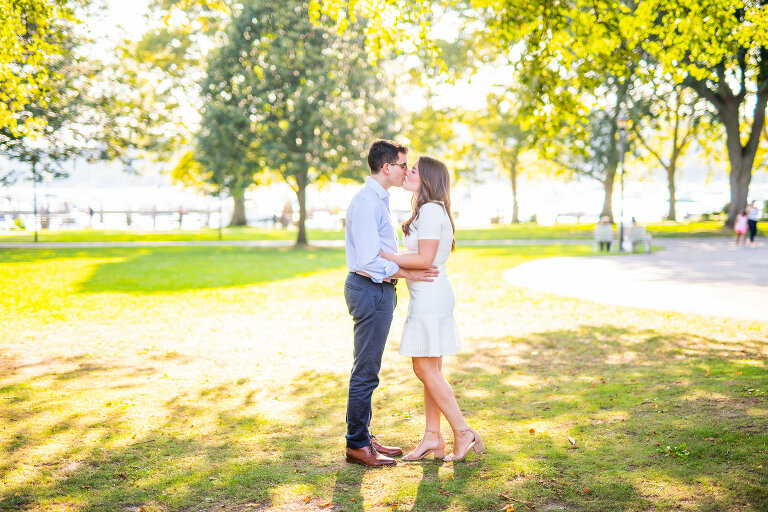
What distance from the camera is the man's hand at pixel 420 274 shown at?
455 centimetres

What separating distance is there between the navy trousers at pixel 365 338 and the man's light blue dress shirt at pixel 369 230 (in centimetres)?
12

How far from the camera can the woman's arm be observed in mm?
4543

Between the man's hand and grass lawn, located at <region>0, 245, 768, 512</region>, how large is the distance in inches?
51.5

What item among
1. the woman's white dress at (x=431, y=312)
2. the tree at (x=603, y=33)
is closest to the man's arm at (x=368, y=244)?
the woman's white dress at (x=431, y=312)

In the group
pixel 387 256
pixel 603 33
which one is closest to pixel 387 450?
pixel 387 256

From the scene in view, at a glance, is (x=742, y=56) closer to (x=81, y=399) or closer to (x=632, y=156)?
(x=632, y=156)

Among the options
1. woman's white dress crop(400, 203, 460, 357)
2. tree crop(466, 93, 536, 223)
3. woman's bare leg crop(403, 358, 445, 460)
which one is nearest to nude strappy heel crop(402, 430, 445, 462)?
woman's bare leg crop(403, 358, 445, 460)

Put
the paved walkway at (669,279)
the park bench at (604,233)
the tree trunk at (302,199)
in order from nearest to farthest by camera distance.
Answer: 1. the paved walkway at (669,279)
2. the park bench at (604,233)
3. the tree trunk at (302,199)

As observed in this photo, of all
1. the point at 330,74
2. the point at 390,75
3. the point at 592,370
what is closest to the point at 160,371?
the point at 592,370

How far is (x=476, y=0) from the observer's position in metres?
10.3

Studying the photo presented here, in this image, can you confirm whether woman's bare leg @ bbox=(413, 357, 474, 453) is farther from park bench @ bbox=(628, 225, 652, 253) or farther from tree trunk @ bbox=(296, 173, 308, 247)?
tree trunk @ bbox=(296, 173, 308, 247)

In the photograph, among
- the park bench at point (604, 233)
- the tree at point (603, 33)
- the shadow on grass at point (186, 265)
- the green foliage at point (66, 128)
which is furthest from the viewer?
the green foliage at point (66, 128)

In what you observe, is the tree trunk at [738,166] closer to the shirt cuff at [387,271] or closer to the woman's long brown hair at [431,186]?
the woman's long brown hair at [431,186]

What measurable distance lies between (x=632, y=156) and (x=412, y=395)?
40.8m
